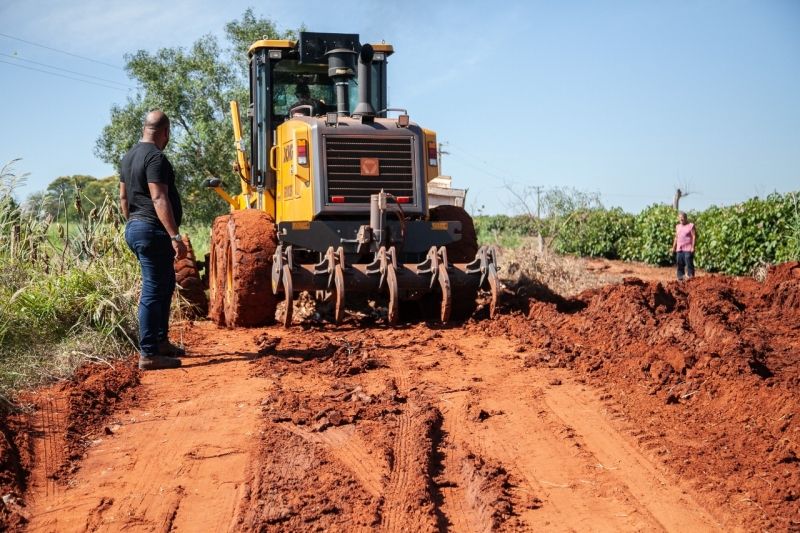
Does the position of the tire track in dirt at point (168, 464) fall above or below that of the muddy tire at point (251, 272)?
below

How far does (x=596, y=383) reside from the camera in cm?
627

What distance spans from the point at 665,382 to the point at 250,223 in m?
4.84

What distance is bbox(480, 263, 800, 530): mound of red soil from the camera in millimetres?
4234

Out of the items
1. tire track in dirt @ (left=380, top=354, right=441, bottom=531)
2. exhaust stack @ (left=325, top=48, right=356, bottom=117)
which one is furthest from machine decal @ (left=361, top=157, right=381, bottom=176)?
tire track in dirt @ (left=380, top=354, right=441, bottom=531)

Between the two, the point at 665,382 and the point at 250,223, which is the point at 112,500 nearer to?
the point at 665,382

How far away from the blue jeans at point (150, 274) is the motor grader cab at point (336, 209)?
145cm

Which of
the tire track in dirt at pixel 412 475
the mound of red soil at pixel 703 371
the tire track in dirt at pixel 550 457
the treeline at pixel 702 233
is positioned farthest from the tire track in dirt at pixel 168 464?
the treeline at pixel 702 233

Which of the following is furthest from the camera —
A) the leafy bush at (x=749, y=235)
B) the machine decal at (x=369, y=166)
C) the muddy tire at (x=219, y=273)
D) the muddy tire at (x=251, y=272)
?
the leafy bush at (x=749, y=235)

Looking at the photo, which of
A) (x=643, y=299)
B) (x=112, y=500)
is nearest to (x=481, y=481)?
(x=112, y=500)

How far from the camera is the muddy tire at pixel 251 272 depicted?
8672 mm

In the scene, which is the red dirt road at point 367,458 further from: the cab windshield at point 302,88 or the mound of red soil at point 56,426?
the cab windshield at point 302,88

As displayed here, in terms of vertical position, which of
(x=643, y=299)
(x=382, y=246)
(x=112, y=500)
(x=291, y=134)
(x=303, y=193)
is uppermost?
(x=291, y=134)

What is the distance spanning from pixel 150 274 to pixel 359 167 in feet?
9.55

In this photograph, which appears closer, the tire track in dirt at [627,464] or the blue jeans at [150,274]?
the tire track in dirt at [627,464]
